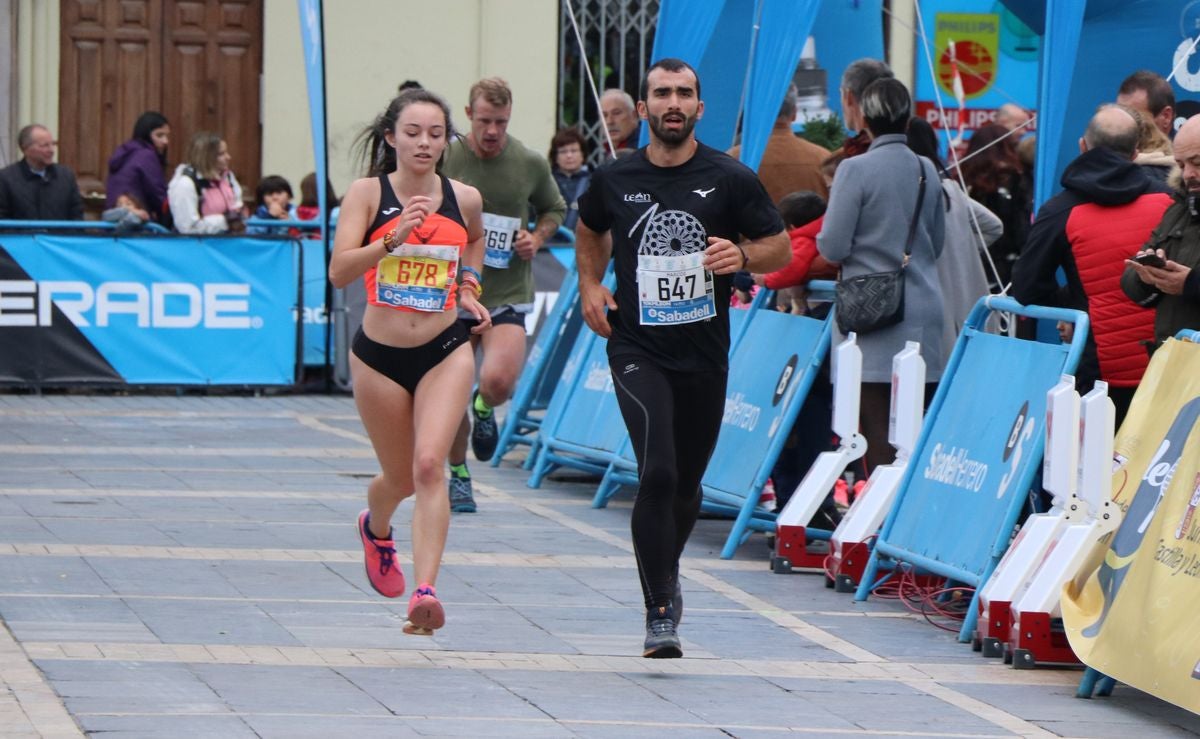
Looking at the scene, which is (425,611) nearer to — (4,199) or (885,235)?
(885,235)

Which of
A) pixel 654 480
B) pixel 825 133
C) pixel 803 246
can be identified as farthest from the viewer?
pixel 825 133

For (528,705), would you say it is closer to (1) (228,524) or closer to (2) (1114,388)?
(2) (1114,388)

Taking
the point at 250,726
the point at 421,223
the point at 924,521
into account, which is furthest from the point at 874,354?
the point at 250,726

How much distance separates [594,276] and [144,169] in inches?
400

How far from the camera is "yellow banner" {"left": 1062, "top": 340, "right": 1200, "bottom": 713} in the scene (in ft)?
20.0

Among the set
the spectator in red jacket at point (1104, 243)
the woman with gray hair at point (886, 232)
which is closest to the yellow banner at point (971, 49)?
the woman with gray hair at point (886, 232)

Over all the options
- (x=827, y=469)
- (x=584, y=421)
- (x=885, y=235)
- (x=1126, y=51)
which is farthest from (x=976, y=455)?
(x=584, y=421)

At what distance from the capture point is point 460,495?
34.3ft

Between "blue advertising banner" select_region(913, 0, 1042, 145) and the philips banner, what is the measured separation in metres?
6.47

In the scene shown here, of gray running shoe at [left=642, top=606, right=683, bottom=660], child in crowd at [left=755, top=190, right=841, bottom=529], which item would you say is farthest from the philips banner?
gray running shoe at [left=642, top=606, right=683, bottom=660]

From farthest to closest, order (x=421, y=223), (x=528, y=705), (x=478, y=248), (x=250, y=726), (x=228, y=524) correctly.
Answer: (x=228, y=524), (x=478, y=248), (x=421, y=223), (x=528, y=705), (x=250, y=726)

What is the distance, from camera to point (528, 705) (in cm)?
618

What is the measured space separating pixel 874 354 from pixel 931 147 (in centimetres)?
121

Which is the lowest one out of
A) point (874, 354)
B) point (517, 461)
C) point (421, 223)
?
point (517, 461)
